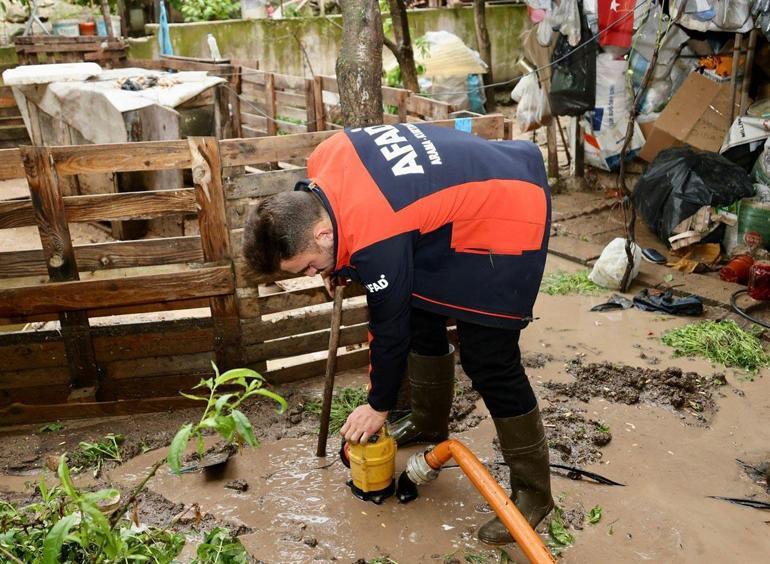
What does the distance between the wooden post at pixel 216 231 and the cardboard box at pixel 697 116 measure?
5.28m

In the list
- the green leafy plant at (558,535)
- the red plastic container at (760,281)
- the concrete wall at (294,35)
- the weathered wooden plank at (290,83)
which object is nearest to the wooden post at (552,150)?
the weathered wooden plank at (290,83)

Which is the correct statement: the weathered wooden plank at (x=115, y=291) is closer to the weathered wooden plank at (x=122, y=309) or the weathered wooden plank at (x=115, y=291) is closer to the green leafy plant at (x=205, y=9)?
the weathered wooden plank at (x=122, y=309)

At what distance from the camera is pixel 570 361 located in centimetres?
492

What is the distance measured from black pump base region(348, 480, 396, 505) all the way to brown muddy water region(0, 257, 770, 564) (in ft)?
0.12

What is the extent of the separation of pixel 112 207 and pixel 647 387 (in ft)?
11.3

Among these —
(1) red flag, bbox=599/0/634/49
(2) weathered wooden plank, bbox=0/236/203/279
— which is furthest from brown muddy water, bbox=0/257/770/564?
(1) red flag, bbox=599/0/634/49

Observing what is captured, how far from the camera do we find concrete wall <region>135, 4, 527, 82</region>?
1355 centimetres

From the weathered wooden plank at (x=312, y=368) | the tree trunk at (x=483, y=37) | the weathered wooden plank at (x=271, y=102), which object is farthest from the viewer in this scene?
the tree trunk at (x=483, y=37)

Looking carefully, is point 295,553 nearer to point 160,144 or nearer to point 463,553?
point 463,553

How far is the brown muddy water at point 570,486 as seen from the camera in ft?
10.2

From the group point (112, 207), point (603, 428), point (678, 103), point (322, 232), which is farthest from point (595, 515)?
point (678, 103)

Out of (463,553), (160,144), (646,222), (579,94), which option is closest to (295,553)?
(463,553)

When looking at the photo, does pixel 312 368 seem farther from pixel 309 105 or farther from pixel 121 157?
pixel 309 105

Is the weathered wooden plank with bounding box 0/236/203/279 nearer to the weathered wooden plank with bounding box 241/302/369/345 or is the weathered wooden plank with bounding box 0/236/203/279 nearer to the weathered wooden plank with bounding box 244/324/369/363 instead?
the weathered wooden plank with bounding box 241/302/369/345
